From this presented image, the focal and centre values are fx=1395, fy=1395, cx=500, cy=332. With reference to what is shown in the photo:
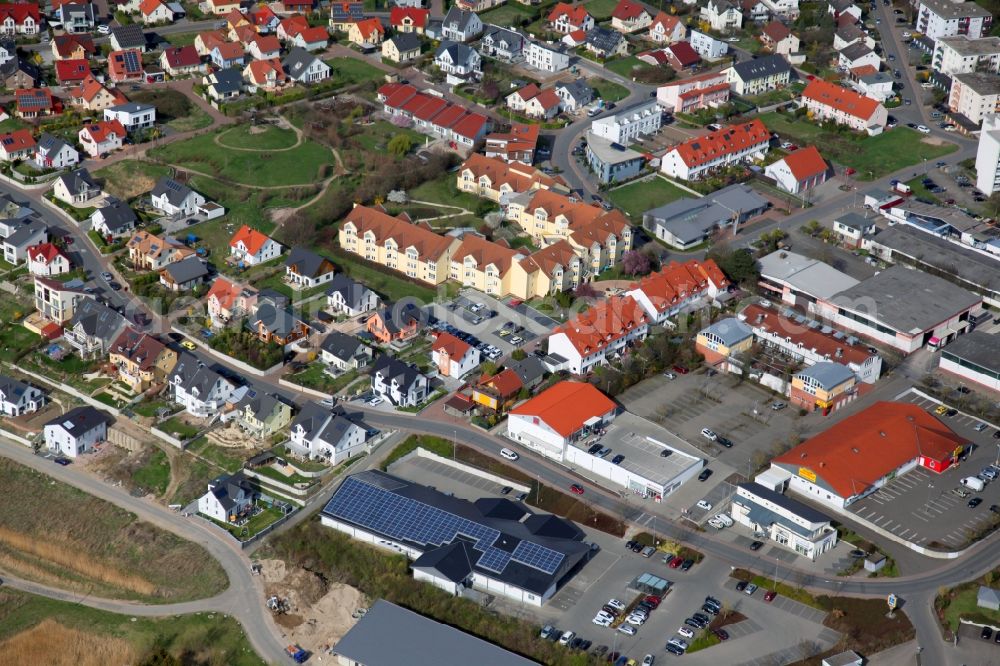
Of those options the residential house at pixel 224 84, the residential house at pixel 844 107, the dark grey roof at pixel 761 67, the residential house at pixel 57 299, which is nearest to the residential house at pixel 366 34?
the residential house at pixel 224 84

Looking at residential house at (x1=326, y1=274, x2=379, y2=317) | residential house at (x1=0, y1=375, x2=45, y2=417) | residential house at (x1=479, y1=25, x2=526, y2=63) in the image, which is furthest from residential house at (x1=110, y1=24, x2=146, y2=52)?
residential house at (x1=0, y1=375, x2=45, y2=417)

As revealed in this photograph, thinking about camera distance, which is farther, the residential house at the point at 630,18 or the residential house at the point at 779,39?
the residential house at the point at 630,18

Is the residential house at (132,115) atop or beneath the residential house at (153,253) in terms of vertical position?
atop

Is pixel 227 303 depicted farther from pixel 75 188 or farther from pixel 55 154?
pixel 55 154

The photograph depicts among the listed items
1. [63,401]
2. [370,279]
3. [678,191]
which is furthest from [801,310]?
[63,401]

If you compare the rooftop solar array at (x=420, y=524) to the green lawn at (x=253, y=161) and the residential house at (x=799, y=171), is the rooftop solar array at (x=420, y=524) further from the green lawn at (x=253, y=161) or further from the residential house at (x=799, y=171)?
the residential house at (x=799, y=171)

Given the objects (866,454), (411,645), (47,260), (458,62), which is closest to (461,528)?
(411,645)
